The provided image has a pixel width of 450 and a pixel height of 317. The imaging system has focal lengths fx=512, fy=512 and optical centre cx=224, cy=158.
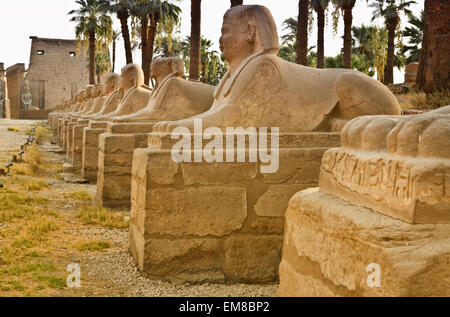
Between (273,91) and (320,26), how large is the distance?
46.4ft

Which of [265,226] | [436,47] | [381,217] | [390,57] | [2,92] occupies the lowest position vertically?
[265,226]

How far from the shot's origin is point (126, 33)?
1928 cm

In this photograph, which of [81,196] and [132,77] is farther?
[132,77]

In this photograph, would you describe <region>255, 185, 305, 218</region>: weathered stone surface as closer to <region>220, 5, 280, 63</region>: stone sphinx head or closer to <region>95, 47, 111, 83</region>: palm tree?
<region>220, 5, 280, 63</region>: stone sphinx head

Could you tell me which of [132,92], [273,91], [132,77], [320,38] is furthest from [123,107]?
[320,38]

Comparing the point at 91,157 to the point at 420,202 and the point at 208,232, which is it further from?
the point at 420,202

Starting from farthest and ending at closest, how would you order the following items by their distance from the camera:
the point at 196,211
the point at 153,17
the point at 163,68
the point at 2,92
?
the point at 2,92 < the point at 153,17 < the point at 163,68 < the point at 196,211

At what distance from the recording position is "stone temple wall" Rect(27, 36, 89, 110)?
165ft

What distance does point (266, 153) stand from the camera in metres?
3.43

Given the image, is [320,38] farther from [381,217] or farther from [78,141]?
[381,217]

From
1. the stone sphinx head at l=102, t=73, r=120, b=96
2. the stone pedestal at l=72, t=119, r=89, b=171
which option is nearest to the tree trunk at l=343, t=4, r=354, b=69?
the stone sphinx head at l=102, t=73, r=120, b=96

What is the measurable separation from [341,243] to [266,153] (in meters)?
1.87

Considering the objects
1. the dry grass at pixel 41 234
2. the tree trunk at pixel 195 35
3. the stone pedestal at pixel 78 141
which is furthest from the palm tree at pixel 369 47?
the dry grass at pixel 41 234
